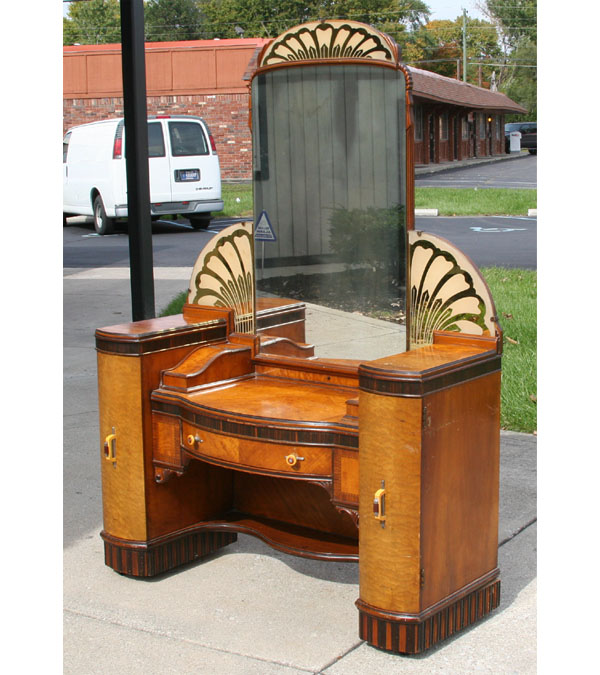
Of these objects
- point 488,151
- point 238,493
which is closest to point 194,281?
point 238,493

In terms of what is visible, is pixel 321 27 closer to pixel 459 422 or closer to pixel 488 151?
pixel 459 422

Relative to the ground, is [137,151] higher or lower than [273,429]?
higher

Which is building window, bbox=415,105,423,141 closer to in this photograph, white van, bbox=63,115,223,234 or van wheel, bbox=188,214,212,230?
van wheel, bbox=188,214,212,230

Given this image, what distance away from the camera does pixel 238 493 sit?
3979 mm

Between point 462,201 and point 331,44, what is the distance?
17485 millimetres

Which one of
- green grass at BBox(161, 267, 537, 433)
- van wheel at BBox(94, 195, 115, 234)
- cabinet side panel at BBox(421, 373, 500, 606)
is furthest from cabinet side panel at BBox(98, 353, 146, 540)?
van wheel at BBox(94, 195, 115, 234)

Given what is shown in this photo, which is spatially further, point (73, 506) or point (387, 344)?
point (73, 506)

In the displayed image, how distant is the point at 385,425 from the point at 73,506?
7.28ft

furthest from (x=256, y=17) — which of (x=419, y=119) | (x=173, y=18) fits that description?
(x=173, y=18)

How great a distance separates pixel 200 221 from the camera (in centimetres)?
1673

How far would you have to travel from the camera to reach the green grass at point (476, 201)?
19.0 metres

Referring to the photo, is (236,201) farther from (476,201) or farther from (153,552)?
(153,552)

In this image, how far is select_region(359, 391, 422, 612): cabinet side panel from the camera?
2852 mm

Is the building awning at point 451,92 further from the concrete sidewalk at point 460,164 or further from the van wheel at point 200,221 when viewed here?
the van wheel at point 200,221
